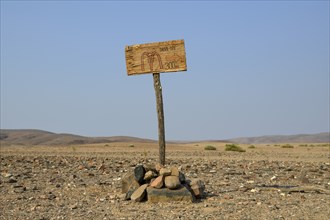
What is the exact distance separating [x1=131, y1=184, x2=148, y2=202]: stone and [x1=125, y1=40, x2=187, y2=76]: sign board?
11.2 ft

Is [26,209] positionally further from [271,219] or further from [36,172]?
[36,172]

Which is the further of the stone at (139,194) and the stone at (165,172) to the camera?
the stone at (165,172)

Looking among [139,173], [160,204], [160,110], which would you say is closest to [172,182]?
[160,204]

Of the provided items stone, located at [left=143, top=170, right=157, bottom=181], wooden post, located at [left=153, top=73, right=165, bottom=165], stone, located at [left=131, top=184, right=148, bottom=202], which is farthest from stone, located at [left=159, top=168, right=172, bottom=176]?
wooden post, located at [left=153, top=73, right=165, bottom=165]

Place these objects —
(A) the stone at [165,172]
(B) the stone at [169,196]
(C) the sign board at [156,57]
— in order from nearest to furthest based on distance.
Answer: (B) the stone at [169,196] < (A) the stone at [165,172] < (C) the sign board at [156,57]

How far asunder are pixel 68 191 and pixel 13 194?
1406mm

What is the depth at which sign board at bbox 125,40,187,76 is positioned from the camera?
44.4 ft

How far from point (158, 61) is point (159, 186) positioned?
11.8ft

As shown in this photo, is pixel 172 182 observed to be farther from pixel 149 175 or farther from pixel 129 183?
pixel 129 183

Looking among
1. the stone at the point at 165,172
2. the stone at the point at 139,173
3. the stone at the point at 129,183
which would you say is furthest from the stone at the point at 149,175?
the stone at the point at 165,172

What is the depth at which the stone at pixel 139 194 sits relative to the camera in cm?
1167

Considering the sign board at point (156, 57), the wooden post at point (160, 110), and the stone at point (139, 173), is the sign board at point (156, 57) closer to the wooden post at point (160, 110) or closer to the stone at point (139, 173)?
the wooden post at point (160, 110)

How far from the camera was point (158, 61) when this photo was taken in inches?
540

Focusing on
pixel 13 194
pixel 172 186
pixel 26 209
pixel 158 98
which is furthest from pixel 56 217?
pixel 158 98
